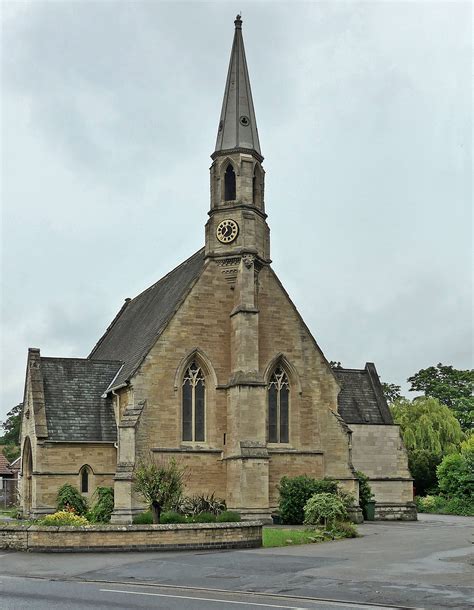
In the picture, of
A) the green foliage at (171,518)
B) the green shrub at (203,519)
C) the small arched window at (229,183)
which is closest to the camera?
the green foliage at (171,518)

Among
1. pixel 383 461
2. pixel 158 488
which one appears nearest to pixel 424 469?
pixel 383 461

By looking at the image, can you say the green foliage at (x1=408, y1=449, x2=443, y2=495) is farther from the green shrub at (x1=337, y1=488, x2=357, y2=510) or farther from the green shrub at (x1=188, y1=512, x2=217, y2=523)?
the green shrub at (x1=188, y1=512, x2=217, y2=523)

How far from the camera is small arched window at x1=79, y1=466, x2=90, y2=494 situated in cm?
3603

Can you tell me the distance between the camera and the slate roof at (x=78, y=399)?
36.7 meters

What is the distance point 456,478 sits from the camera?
47.8 m

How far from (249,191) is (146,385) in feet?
32.1

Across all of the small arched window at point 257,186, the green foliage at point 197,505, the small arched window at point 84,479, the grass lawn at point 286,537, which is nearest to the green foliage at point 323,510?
the grass lawn at point 286,537

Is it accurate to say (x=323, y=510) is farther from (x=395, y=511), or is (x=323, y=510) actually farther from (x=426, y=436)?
(x=426, y=436)

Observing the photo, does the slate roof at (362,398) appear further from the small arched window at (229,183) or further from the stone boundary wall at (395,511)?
the small arched window at (229,183)

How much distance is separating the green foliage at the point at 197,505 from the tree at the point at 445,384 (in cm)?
5641

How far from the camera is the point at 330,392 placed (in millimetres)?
37938

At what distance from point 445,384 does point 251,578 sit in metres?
75.8

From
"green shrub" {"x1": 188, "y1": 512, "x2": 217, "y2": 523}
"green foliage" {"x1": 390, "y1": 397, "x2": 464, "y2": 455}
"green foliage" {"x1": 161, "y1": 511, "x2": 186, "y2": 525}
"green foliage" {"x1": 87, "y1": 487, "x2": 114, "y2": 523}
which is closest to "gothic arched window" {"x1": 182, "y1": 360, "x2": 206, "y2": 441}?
"green foliage" {"x1": 87, "y1": 487, "x2": 114, "y2": 523}

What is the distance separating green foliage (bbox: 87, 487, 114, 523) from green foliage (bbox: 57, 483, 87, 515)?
445mm
